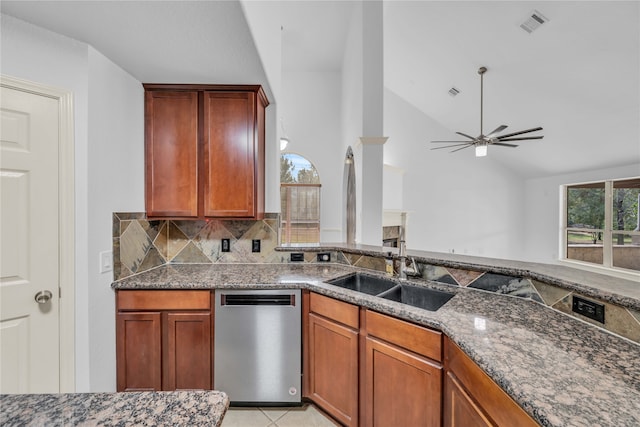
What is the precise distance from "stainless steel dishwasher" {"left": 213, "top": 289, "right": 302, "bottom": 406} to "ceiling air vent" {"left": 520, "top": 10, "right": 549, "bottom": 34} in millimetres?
4226

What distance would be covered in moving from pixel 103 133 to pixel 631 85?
5904 millimetres

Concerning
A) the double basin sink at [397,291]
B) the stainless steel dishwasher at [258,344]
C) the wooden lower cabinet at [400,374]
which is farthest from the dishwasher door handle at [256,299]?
the wooden lower cabinet at [400,374]

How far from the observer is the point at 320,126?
5.73 metres

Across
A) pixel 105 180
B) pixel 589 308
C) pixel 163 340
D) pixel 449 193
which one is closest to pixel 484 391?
pixel 589 308

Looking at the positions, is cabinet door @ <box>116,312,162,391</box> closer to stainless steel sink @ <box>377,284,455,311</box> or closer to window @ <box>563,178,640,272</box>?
stainless steel sink @ <box>377,284,455,311</box>

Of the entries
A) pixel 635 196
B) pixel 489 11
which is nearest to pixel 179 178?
pixel 489 11

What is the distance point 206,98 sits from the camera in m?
2.06

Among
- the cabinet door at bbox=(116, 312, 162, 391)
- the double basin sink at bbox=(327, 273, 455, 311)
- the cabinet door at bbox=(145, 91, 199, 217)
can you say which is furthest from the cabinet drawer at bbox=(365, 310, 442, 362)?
the cabinet door at bbox=(145, 91, 199, 217)

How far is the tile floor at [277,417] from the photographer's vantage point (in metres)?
1.74

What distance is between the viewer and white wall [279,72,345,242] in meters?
5.70

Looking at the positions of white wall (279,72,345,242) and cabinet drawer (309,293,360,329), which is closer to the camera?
cabinet drawer (309,293,360,329)

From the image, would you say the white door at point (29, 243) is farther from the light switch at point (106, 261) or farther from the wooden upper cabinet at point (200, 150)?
the wooden upper cabinet at point (200, 150)

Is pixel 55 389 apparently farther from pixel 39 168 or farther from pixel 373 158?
pixel 373 158

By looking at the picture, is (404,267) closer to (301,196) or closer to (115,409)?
(115,409)
